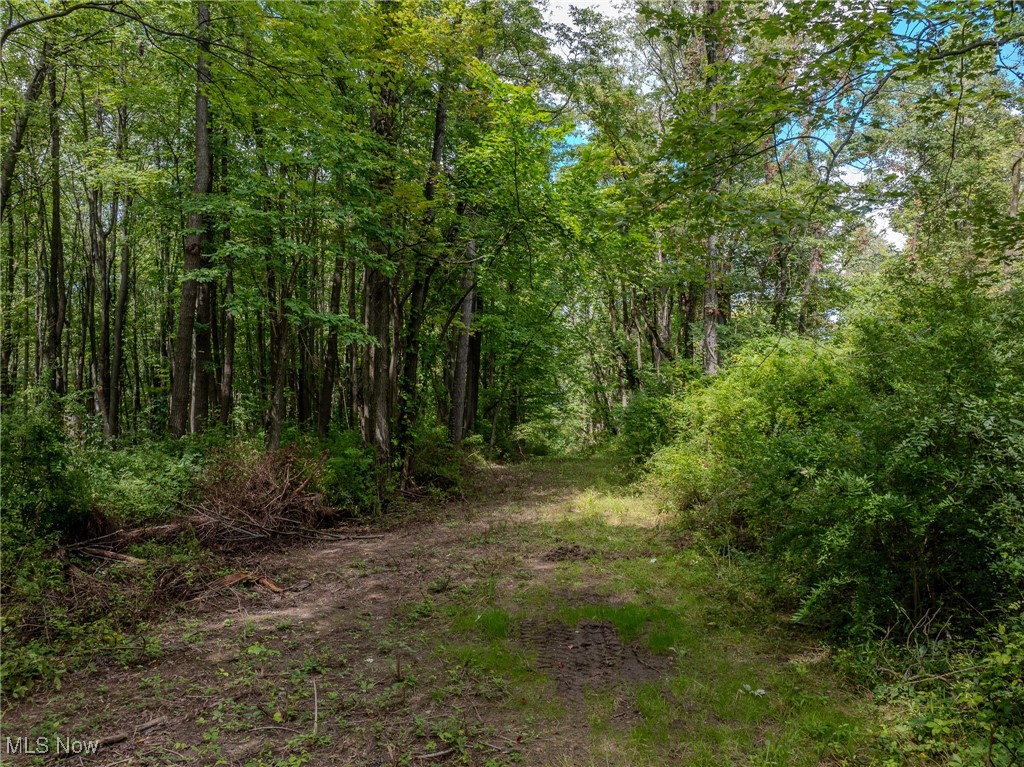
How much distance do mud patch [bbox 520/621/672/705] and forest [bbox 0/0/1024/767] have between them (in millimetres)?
41

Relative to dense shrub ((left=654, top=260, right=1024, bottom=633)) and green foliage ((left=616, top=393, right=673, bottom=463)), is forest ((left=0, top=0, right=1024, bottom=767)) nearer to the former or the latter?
dense shrub ((left=654, top=260, right=1024, bottom=633))

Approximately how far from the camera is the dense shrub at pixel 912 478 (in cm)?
394

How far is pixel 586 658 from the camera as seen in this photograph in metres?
4.75

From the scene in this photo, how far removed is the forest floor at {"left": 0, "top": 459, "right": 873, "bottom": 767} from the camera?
348 centimetres

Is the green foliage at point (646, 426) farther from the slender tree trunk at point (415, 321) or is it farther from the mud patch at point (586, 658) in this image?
the mud patch at point (586, 658)

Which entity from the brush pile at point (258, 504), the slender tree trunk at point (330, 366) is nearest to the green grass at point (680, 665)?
the brush pile at point (258, 504)

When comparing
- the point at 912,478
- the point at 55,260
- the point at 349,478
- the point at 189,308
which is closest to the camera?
the point at 912,478

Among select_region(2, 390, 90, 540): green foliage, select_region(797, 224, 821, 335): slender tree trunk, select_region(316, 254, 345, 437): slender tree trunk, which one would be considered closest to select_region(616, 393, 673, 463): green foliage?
select_region(797, 224, 821, 335): slender tree trunk

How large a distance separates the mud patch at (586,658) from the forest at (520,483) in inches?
1.6

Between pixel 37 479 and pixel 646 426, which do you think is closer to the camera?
pixel 37 479

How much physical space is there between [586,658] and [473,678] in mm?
1043

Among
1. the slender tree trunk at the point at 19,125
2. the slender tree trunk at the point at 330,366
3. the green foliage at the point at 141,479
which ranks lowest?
the green foliage at the point at 141,479

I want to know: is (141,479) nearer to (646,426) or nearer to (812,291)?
(646,426)

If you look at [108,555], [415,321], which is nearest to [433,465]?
[415,321]
